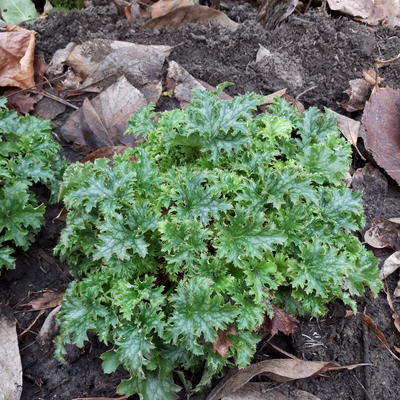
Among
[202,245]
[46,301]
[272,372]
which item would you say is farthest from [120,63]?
[272,372]

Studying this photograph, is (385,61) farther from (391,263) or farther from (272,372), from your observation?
(272,372)

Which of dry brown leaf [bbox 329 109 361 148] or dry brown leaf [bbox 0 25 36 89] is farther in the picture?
dry brown leaf [bbox 0 25 36 89]

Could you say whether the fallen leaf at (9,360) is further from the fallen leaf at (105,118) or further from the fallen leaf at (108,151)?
the fallen leaf at (105,118)

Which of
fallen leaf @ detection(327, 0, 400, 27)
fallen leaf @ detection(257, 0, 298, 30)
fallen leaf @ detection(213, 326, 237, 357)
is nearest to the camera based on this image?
fallen leaf @ detection(213, 326, 237, 357)

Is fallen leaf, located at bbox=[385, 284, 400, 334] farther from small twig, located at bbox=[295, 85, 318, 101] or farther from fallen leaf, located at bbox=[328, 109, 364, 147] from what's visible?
small twig, located at bbox=[295, 85, 318, 101]

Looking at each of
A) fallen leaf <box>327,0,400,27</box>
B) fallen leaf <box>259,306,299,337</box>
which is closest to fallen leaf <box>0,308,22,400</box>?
fallen leaf <box>259,306,299,337</box>
